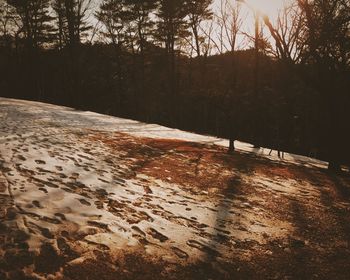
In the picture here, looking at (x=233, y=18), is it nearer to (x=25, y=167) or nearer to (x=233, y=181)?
(x=233, y=181)

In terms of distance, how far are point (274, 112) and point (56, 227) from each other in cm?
2971

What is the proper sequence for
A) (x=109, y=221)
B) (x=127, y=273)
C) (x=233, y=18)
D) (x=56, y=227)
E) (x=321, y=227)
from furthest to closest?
(x=233, y=18) → (x=321, y=227) → (x=109, y=221) → (x=56, y=227) → (x=127, y=273)

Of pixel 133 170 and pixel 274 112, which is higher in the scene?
pixel 274 112

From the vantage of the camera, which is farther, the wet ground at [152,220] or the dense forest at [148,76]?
the dense forest at [148,76]

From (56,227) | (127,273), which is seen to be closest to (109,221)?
(56,227)

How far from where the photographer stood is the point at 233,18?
73.0 feet

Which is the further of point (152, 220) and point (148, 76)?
point (148, 76)

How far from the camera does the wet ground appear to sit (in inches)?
152

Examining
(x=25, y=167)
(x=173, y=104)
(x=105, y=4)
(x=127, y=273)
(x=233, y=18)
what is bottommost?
(x=127, y=273)

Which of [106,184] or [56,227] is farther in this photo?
[106,184]

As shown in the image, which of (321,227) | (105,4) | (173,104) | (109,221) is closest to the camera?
(109,221)

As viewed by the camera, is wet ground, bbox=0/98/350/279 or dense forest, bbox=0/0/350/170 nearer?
wet ground, bbox=0/98/350/279

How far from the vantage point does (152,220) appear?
204 inches

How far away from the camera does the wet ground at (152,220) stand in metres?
3.86
